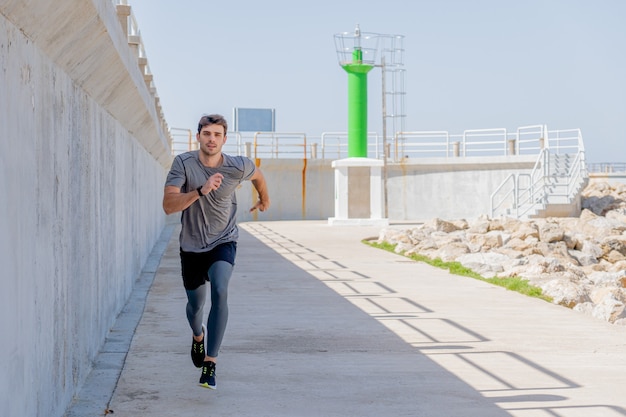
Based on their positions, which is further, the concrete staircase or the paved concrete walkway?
the concrete staircase

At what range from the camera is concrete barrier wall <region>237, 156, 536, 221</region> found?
36156 mm

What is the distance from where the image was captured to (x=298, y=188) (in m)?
37.3

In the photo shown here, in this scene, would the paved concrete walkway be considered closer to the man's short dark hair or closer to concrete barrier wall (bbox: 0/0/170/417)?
concrete barrier wall (bbox: 0/0/170/417)

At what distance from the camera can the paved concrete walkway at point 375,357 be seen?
5621mm

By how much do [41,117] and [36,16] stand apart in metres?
0.54

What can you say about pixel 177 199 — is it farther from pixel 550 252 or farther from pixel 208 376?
pixel 550 252

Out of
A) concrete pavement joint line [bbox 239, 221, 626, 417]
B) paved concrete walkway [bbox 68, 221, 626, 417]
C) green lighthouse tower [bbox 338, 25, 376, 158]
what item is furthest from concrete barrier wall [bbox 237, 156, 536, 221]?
concrete pavement joint line [bbox 239, 221, 626, 417]

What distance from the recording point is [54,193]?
4.97m

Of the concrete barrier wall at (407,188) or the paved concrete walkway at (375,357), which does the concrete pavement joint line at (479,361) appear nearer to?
the paved concrete walkway at (375,357)

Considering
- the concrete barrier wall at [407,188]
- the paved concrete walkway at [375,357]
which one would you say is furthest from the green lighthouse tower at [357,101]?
the paved concrete walkway at [375,357]

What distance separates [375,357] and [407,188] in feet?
98.2

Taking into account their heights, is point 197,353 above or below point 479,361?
above

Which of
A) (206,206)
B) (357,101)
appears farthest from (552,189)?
(206,206)

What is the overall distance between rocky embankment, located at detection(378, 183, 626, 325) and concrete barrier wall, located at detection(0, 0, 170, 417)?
4992mm
